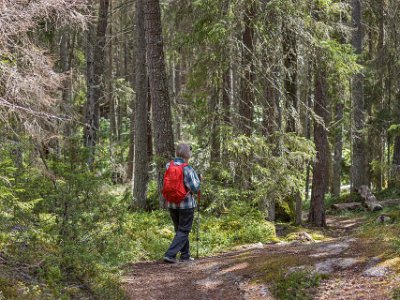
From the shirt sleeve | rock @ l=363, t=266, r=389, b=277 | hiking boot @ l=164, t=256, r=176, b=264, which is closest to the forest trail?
rock @ l=363, t=266, r=389, b=277

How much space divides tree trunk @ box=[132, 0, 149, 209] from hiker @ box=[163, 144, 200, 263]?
17.0ft

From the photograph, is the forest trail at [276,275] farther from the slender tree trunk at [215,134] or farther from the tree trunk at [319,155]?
the tree trunk at [319,155]

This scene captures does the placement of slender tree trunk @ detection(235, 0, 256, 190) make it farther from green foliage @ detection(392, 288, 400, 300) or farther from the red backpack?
green foliage @ detection(392, 288, 400, 300)

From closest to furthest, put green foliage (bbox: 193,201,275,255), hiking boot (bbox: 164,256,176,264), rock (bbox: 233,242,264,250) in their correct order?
hiking boot (bbox: 164,256,176,264), rock (bbox: 233,242,264,250), green foliage (bbox: 193,201,275,255)

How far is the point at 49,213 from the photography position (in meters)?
6.86

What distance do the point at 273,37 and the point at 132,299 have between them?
7.78 meters

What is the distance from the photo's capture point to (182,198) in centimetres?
841

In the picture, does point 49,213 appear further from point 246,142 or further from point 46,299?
point 246,142

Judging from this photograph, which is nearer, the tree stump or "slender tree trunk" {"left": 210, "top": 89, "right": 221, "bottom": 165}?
"slender tree trunk" {"left": 210, "top": 89, "right": 221, "bottom": 165}

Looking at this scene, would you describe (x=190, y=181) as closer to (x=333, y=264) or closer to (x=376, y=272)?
(x=333, y=264)

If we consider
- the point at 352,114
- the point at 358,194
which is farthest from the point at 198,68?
the point at 358,194

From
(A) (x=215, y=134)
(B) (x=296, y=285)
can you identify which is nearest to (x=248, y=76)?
(A) (x=215, y=134)

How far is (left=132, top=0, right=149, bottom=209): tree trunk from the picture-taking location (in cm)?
1409

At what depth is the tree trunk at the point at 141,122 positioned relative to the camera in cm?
1409
